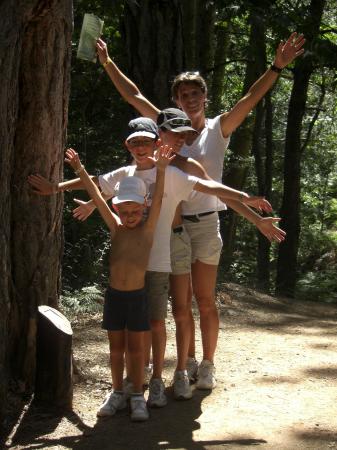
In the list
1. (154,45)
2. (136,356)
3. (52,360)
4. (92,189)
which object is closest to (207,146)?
(92,189)

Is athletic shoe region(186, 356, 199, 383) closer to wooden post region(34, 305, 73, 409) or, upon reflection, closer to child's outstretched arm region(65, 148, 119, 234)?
wooden post region(34, 305, 73, 409)

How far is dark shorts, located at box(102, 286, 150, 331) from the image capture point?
419 cm

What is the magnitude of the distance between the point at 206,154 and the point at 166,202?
0.58 metres

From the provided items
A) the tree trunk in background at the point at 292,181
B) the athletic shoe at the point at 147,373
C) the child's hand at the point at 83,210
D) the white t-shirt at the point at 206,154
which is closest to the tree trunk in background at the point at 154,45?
the white t-shirt at the point at 206,154

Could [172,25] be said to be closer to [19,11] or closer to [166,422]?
[19,11]

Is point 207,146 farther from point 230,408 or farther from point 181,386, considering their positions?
point 230,408

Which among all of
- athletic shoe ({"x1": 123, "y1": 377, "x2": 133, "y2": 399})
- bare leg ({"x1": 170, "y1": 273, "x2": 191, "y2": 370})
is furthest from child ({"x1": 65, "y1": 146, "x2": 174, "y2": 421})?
bare leg ({"x1": 170, "y1": 273, "x2": 191, "y2": 370})

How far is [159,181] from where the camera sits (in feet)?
13.4

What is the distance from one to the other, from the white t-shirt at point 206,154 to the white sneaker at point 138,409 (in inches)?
52.2

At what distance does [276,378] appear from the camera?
5.24 meters

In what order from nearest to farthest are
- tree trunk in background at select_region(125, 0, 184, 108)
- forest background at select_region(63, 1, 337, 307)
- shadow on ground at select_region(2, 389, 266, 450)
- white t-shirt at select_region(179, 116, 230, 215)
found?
1. shadow on ground at select_region(2, 389, 266, 450)
2. white t-shirt at select_region(179, 116, 230, 215)
3. tree trunk in background at select_region(125, 0, 184, 108)
4. forest background at select_region(63, 1, 337, 307)

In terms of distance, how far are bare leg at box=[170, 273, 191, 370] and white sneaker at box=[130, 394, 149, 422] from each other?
18.1 inches

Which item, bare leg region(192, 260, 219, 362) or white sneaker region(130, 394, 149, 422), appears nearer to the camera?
white sneaker region(130, 394, 149, 422)

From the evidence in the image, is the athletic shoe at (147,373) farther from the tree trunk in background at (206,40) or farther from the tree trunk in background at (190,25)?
the tree trunk in background at (206,40)
